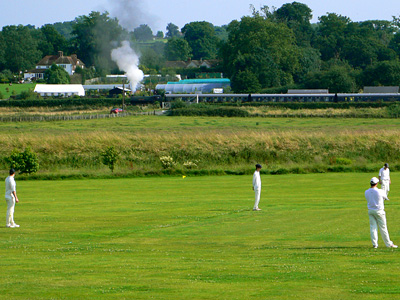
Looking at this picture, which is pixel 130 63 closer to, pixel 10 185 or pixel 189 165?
pixel 189 165

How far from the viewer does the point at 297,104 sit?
109 m

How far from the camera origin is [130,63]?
162 meters

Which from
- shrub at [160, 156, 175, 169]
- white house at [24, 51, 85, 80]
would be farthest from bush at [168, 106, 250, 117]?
white house at [24, 51, 85, 80]

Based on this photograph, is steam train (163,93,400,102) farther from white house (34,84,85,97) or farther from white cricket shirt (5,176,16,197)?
white cricket shirt (5,176,16,197)

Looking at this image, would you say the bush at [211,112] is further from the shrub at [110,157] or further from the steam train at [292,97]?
the shrub at [110,157]

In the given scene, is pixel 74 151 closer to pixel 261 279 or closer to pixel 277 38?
pixel 261 279

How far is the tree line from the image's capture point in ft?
439

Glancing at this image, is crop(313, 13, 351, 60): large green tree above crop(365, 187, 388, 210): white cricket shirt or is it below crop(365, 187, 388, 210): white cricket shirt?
above

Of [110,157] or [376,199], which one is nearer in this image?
[376,199]

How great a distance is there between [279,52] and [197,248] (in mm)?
136209

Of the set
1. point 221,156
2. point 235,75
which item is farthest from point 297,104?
point 221,156

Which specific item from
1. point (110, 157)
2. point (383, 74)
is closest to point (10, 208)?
point (110, 157)

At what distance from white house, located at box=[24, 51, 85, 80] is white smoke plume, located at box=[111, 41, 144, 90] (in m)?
30.4

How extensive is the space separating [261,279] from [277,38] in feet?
476
